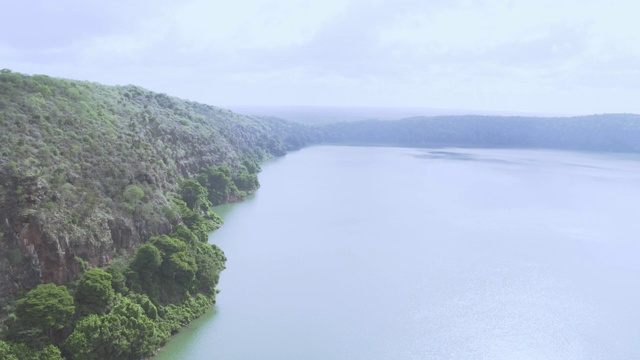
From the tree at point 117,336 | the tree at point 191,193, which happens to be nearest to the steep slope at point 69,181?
the tree at point 191,193

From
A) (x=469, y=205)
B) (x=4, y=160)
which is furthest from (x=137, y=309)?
(x=469, y=205)

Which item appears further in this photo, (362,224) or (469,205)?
(469,205)

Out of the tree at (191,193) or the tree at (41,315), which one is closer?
the tree at (41,315)

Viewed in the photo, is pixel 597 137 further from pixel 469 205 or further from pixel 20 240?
pixel 20 240

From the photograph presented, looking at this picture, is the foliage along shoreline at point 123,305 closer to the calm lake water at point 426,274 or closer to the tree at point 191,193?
the calm lake water at point 426,274

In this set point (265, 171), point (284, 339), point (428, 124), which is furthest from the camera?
point (428, 124)

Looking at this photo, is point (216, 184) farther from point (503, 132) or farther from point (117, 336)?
point (503, 132)

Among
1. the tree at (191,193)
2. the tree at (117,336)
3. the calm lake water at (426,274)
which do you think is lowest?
the calm lake water at (426,274)
